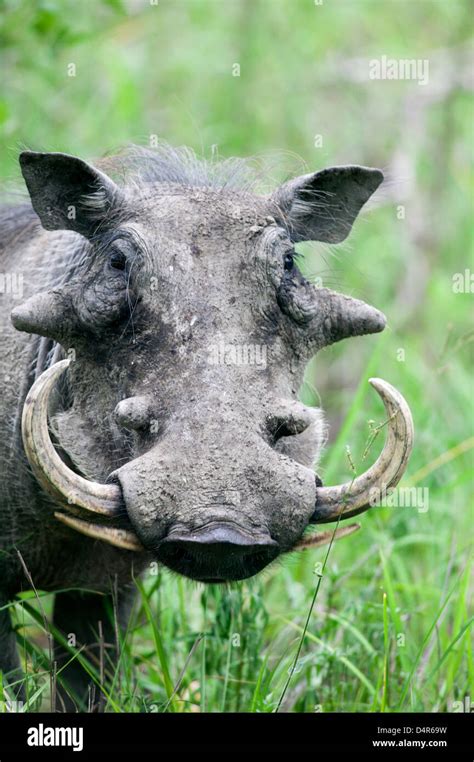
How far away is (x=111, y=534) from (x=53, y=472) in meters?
0.20

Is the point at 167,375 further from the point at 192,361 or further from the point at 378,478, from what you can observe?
the point at 378,478

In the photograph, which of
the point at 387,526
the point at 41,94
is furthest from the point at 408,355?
the point at 41,94

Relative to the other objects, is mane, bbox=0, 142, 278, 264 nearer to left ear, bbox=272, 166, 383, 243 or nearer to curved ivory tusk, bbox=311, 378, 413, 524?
left ear, bbox=272, 166, 383, 243

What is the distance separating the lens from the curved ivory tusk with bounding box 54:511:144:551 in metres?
2.75

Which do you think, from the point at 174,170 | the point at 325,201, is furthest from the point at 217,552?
the point at 174,170

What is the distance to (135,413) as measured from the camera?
280cm

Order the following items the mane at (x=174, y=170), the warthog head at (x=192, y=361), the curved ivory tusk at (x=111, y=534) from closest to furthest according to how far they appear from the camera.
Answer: the warthog head at (x=192, y=361)
the curved ivory tusk at (x=111, y=534)
the mane at (x=174, y=170)

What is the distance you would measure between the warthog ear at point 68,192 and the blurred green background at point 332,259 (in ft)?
1.66

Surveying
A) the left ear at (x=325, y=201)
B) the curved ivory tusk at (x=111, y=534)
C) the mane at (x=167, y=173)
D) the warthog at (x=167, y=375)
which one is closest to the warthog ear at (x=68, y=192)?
the warthog at (x=167, y=375)

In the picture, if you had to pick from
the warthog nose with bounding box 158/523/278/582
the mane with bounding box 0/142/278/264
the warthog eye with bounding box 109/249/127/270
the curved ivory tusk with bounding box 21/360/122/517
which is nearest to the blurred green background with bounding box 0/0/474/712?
the mane with bounding box 0/142/278/264

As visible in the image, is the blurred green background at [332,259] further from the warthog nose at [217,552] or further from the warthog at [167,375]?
the warthog nose at [217,552]

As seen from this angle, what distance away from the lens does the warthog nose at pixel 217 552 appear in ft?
8.29

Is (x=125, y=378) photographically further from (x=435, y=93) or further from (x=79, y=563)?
(x=435, y=93)

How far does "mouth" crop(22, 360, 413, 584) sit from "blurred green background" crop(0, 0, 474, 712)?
15.8 inches
